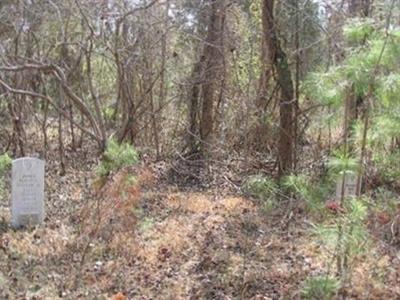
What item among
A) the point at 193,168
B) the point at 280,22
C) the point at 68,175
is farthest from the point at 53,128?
the point at 280,22

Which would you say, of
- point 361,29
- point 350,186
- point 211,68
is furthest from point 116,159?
point 211,68

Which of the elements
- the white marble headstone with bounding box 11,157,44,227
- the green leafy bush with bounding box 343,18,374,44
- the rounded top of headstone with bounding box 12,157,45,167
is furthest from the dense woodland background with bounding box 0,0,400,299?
the rounded top of headstone with bounding box 12,157,45,167

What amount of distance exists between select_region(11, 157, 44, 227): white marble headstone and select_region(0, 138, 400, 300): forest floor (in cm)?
17

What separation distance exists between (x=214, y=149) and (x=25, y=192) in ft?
12.5

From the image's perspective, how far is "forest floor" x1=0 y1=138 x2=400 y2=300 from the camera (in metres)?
4.96

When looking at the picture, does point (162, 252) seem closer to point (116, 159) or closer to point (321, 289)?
point (116, 159)

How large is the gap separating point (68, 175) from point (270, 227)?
3932 millimetres

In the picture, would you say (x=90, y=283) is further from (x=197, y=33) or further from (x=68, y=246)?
(x=197, y=33)

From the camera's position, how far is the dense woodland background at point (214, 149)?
4977mm

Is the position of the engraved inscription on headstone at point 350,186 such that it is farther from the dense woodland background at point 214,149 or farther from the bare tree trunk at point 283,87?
the bare tree trunk at point 283,87

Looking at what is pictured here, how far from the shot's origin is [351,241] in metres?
4.46

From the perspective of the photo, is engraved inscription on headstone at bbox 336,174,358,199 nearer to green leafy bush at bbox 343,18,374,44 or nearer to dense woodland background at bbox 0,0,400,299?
dense woodland background at bbox 0,0,400,299

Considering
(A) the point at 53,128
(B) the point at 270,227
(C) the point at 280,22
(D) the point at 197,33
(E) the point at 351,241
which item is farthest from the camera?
(A) the point at 53,128

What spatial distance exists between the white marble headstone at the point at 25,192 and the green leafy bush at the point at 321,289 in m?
3.28
